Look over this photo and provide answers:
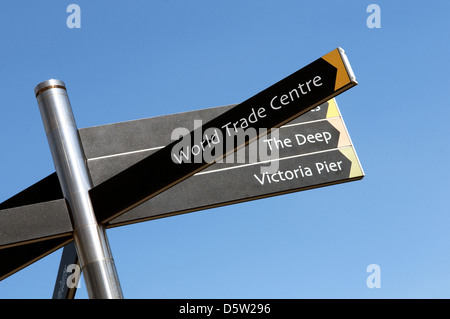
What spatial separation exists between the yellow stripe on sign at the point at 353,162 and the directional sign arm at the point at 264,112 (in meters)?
2.05

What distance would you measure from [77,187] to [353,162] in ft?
10.0

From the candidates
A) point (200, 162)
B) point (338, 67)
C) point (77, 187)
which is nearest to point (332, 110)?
point (338, 67)

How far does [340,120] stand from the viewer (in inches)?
306

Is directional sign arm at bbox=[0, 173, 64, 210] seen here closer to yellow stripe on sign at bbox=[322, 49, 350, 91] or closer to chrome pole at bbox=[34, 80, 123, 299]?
chrome pole at bbox=[34, 80, 123, 299]

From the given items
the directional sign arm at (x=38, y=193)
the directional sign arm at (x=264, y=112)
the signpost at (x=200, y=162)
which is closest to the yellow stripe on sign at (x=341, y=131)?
the signpost at (x=200, y=162)

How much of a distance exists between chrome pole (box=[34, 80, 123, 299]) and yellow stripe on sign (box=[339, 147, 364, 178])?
281 centimetres

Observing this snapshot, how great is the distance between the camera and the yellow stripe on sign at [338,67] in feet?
17.1

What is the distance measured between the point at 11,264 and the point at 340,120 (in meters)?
4.10
